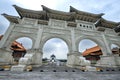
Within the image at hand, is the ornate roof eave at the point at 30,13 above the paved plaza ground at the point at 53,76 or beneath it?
above

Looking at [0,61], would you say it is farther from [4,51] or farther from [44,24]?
[44,24]

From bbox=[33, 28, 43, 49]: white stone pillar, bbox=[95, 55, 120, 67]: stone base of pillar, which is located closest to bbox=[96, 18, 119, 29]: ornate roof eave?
bbox=[95, 55, 120, 67]: stone base of pillar

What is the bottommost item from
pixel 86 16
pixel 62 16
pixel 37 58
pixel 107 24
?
pixel 37 58

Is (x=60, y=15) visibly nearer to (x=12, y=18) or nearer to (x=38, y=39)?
(x=38, y=39)

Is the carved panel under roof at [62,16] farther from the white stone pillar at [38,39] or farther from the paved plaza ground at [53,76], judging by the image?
the paved plaza ground at [53,76]

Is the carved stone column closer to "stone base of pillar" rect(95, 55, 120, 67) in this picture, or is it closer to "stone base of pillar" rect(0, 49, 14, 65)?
"stone base of pillar" rect(95, 55, 120, 67)

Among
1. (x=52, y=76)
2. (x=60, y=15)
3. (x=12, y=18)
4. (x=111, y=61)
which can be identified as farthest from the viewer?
(x=60, y=15)

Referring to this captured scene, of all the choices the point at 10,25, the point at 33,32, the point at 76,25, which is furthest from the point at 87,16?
the point at 10,25

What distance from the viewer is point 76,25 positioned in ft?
55.4

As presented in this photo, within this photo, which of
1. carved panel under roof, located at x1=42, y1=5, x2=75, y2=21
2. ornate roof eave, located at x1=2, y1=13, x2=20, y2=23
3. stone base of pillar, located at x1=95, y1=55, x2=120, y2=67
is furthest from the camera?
carved panel under roof, located at x1=42, y1=5, x2=75, y2=21

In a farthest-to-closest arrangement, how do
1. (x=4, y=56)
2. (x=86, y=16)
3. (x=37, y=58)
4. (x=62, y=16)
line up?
(x=86, y=16) < (x=62, y=16) < (x=37, y=58) < (x=4, y=56)

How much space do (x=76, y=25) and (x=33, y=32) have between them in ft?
27.8

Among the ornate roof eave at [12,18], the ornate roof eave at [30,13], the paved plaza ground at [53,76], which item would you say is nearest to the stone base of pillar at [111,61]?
the paved plaza ground at [53,76]

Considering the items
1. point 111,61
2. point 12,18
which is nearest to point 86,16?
point 111,61
